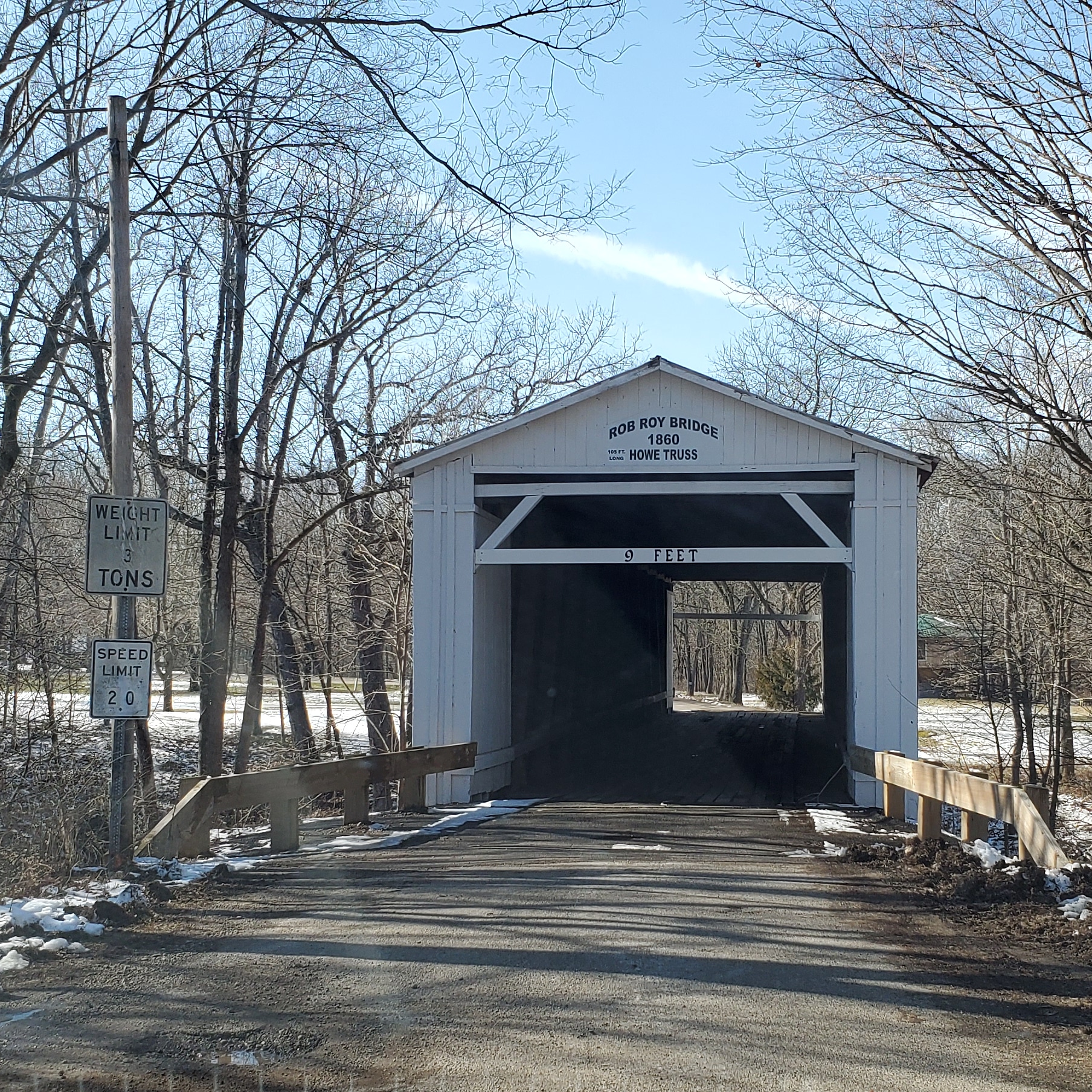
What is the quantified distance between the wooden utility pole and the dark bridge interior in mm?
6848

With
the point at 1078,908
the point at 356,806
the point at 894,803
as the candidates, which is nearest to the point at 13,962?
the point at 356,806

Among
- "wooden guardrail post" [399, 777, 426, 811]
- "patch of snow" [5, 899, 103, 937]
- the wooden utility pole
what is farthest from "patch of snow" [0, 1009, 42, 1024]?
"wooden guardrail post" [399, 777, 426, 811]

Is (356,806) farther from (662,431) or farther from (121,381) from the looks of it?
(662,431)

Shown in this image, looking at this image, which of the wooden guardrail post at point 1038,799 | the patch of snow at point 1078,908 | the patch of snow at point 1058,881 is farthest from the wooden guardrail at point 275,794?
the patch of snow at point 1078,908

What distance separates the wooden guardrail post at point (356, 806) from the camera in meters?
10.6

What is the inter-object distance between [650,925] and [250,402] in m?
13.7

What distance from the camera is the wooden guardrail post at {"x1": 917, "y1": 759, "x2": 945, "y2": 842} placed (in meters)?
9.24

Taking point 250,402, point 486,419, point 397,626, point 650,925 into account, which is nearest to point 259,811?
point 397,626

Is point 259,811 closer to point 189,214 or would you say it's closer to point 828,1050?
point 189,214

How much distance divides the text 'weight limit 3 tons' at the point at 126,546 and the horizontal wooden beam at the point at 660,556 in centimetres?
547

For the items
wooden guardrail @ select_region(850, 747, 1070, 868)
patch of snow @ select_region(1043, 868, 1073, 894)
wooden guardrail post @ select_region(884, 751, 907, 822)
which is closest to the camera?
patch of snow @ select_region(1043, 868, 1073, 894)

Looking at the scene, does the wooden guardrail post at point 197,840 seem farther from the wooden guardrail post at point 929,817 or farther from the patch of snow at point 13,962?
the wooden guardrail post at point 929,817

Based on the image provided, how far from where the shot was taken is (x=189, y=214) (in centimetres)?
1000

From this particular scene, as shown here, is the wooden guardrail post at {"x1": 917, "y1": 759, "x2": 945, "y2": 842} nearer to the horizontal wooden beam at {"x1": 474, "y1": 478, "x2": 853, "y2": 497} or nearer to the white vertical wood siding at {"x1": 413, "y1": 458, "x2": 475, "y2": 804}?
the horizontal wooden beam at {"x1": 474, "y1": 478, "x2": 853, "y2": 497}
